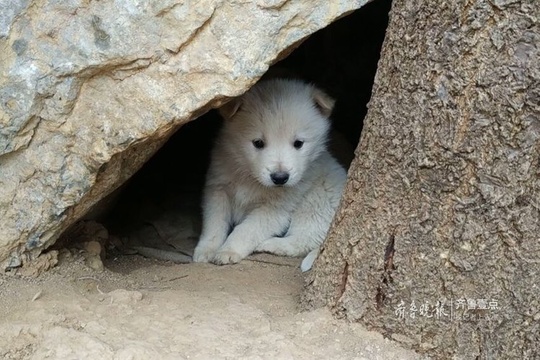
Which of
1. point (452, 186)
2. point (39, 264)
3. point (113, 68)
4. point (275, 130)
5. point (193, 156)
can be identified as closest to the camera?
point (452, 186)

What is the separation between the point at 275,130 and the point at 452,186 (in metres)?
1.85

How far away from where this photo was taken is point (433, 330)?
111 inches

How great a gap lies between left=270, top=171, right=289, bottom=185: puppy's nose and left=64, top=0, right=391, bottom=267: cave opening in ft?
2.80

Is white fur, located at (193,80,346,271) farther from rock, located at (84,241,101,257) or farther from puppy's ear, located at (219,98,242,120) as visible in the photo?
rock, located at (84,241,101,257)

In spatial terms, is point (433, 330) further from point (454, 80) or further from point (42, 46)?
point (42, 46)

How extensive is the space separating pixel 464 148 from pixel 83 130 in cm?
159

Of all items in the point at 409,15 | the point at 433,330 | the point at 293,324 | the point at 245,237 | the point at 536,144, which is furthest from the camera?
the point at 245,237

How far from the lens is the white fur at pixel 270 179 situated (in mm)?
4344

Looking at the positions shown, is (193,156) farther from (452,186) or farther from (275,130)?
(452,186)

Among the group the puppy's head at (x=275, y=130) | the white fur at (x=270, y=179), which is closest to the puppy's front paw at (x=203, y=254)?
the white fur at (x=270, y=179)

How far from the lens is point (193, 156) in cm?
605

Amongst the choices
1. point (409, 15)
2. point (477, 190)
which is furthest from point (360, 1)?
point (477, 190)

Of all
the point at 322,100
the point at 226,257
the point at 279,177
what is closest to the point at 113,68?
the point at 279,177

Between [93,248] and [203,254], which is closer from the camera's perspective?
[93,248]
